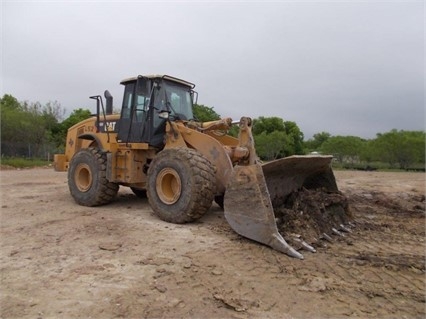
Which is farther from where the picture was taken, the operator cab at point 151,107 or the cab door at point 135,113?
the cab door at point 135,113

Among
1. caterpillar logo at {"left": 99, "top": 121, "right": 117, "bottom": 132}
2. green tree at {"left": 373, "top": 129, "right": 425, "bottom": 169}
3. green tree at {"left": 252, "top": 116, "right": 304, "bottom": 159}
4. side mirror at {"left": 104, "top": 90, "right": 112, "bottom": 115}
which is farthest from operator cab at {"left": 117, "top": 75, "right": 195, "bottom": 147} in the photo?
green tree at {"left": 373, "top": 129, "right": 425, "bottom": 169}

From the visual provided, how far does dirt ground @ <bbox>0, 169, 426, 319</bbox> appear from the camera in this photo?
3.28 m

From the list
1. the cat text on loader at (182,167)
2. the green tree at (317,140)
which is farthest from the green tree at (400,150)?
the cat text on loader at (182,167)

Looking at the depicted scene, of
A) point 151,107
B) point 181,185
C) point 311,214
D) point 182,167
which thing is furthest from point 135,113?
point 311,214

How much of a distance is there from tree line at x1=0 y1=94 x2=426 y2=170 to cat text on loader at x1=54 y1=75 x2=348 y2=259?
22.0 meters

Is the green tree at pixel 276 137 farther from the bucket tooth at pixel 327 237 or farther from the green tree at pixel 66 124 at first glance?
the bucket tooth at pixel 327 237

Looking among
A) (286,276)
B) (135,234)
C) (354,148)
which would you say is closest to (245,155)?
(135,234)

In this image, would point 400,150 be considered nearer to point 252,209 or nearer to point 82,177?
point 82,177

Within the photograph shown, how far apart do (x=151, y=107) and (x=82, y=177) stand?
7.21ft

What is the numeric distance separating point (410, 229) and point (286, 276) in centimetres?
324

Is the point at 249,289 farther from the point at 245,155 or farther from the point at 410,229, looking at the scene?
the point at 410,229

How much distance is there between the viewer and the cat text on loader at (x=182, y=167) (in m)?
4.88

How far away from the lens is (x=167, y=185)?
6.16 meters

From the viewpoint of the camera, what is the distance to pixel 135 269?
402 cm
